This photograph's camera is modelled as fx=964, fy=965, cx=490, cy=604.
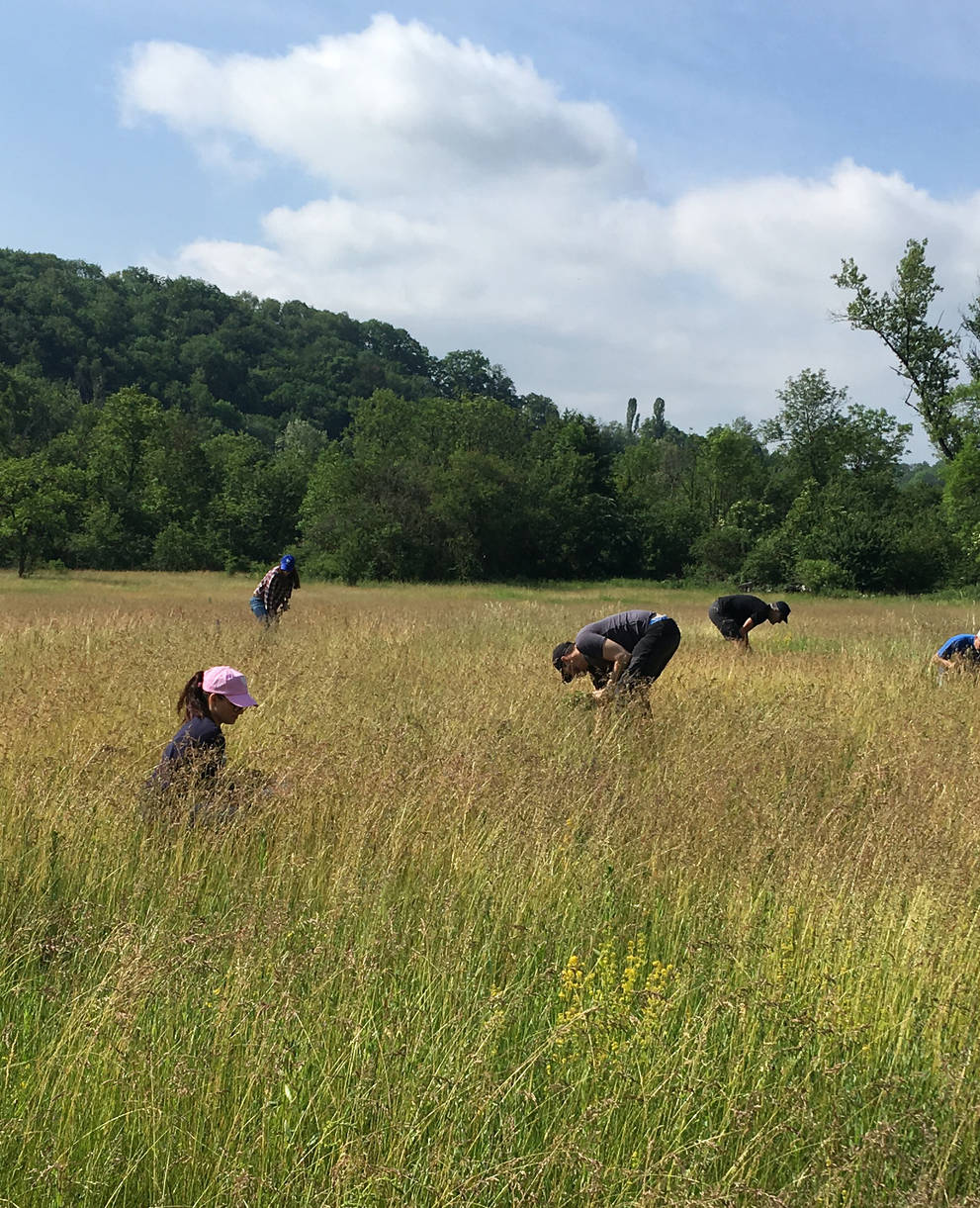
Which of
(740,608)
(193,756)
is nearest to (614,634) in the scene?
(193,756)

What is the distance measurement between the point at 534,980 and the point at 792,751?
3870mm

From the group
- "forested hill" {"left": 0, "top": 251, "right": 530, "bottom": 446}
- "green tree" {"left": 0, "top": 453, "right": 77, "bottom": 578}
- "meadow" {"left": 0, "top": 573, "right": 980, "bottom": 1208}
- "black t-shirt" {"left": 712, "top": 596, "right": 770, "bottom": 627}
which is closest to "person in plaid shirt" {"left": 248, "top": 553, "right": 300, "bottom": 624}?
"meadow" {"left": 0, "top": 573, "right": 980, "bottom": 1208}

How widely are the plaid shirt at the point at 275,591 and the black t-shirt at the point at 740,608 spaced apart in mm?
5642

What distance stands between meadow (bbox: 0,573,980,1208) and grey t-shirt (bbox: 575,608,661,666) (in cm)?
60

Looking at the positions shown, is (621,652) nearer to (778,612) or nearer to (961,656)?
(961,656)

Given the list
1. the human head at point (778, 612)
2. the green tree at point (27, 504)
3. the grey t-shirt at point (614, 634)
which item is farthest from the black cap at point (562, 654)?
the green tree at point (27, 504)

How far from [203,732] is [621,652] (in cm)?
360

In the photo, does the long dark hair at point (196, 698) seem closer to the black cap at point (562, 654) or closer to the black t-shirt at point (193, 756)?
the black t-shirt at point (193, 756)

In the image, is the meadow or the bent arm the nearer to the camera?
the meadow

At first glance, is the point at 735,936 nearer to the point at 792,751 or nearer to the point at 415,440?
the point at 792,751

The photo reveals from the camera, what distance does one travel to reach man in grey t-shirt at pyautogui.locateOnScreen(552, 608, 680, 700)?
7.18 m

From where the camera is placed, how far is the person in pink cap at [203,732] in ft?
14.6

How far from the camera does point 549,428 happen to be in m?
64.6

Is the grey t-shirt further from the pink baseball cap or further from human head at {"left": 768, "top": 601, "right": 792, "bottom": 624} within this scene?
human head at {"left": 768, "top": 601, "right": 792, "bottom": 624}
